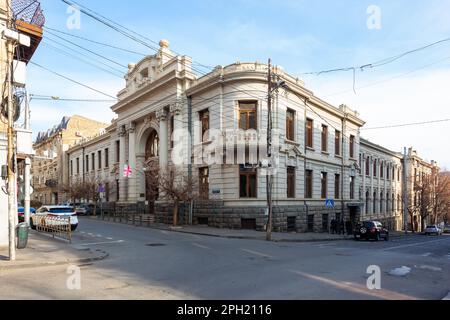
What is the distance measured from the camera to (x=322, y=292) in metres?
7.70

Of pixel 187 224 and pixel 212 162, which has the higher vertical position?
pixel 212 162

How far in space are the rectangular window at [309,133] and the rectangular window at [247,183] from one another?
25.5 ft

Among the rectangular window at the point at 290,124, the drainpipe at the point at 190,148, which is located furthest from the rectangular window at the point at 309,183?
the drainpipe at the point at 190,148

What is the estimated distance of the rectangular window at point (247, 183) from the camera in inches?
1025

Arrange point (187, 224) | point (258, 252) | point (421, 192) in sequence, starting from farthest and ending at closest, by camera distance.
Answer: point (421, 192) → point (187, 224) → point (258, 252)

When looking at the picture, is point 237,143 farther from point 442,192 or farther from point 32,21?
point 442,192

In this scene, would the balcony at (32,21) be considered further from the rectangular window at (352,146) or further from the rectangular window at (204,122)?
the rectangular window at (352,146)

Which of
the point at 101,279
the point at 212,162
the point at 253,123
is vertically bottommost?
the point at 101,279

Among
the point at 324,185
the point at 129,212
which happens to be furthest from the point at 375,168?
the point at 129,212

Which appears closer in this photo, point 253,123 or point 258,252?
point 258,252
